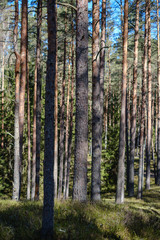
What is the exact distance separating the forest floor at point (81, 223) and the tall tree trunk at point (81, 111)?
0.79 m

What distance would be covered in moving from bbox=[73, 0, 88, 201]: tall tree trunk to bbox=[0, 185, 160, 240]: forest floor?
79 cm

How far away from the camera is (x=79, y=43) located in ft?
23.7

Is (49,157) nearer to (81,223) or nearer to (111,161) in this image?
(81,223)

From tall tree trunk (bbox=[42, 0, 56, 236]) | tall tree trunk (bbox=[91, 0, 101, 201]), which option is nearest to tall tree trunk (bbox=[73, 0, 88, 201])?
tall tree trunk (bbox=[91, 0, 101, 201])

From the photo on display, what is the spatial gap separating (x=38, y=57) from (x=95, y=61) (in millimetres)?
6288

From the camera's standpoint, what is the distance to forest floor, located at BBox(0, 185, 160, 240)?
4371mm

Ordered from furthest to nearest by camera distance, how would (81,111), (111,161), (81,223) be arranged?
(111,161), (81,111), (81,223)

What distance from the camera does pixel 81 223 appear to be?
16.5 feet

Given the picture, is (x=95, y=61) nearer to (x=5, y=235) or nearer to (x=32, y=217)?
(x=32, y=217)

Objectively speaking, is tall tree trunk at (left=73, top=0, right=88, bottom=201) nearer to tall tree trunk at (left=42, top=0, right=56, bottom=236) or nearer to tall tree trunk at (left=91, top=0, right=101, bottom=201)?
tall tree trunk at (left=91, top=0, right=101, bottom=201)

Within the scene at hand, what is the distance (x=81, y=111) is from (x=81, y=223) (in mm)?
3115

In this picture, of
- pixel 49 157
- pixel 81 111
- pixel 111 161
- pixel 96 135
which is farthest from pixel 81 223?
pixel 111 161

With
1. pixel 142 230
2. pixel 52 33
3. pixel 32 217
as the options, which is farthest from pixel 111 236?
pixel 52 33

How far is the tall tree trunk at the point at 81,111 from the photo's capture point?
6.90 metres
